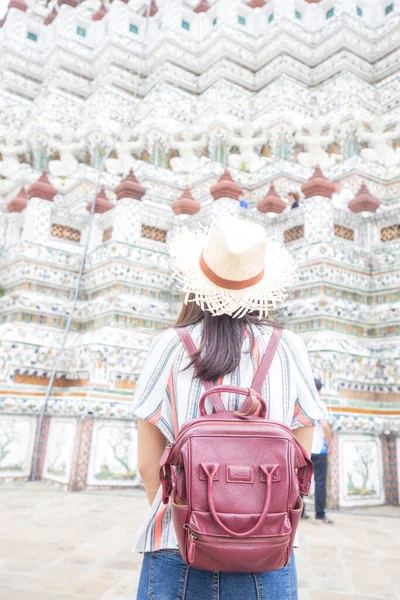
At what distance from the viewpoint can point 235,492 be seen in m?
1.20

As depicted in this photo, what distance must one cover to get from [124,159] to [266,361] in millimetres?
9603

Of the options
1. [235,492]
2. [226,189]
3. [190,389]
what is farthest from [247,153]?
[235,492]

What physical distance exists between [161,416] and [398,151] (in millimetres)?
9118

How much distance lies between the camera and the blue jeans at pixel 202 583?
1.28 meters

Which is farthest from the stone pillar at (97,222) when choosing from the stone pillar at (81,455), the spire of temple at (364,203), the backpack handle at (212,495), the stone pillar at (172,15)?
the stone pillar at (172,15)

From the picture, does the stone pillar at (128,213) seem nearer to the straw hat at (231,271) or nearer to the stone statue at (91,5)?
the straw hat at (231,271)

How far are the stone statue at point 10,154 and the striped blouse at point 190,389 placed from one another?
10.8 meters

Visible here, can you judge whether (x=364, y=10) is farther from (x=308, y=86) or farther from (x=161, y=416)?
(x=161, y=416)

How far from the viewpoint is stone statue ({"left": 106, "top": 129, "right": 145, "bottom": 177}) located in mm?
10414

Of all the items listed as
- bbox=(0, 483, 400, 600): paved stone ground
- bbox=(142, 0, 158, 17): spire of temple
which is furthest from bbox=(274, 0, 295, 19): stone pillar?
bbox=(0, 483, 400, 600): paved stone ground

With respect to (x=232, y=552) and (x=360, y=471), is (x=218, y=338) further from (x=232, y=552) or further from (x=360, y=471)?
(x=360, y=471)

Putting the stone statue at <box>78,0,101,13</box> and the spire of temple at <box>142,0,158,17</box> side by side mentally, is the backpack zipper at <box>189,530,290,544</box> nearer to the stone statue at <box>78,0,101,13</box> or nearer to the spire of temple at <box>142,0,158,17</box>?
the spire of temple at <box>142,0,158,17</box>

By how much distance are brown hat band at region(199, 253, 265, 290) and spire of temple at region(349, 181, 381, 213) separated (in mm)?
5970

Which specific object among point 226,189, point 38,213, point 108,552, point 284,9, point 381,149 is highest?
point 284,9
